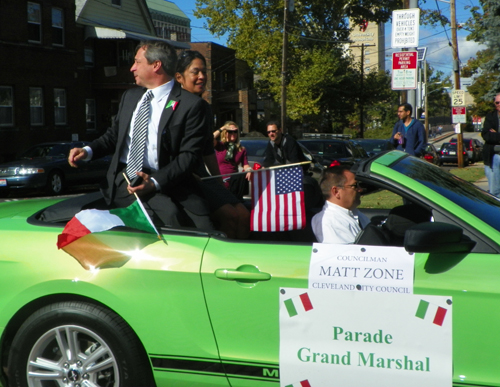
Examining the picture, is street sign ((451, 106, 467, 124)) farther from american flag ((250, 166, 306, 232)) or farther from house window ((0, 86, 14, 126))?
american flag ((250, 166, 306, 232))

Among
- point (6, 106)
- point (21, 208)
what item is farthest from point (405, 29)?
point (6, 106)

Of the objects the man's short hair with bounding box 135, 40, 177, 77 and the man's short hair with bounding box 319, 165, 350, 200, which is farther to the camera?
the man's short hair with bounding box 135, 40, 177, 77

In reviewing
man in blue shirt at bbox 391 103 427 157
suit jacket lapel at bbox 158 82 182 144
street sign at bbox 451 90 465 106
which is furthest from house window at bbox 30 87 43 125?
suit jacket lapel at bbox 158 82 182 144

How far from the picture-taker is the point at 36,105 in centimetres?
2750

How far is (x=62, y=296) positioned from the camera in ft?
10.8

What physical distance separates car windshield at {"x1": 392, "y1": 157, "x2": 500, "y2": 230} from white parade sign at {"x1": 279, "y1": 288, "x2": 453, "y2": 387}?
0.56 metres

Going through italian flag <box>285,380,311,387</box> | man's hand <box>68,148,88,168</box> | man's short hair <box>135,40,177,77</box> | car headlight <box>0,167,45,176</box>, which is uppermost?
man's short hair <box>135,40,177,77</box>

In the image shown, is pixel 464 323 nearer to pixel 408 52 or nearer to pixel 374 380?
pixel 374 380

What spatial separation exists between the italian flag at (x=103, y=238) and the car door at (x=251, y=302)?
1.30ft

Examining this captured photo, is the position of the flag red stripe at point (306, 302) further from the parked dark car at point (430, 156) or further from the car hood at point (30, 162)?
the car hood at point (30, 162)

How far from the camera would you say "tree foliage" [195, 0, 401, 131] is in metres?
42.5

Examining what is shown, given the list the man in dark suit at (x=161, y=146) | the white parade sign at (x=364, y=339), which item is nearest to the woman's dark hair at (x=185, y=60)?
the man in dark suit at (x=161, y=146)

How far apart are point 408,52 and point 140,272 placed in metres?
9.85

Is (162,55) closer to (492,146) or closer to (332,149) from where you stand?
(492,146)
